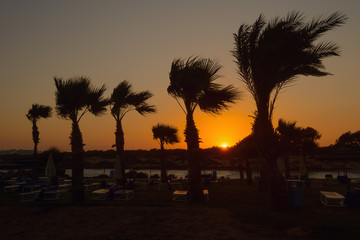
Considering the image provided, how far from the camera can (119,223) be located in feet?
32.2

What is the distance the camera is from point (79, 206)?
12.7 metres

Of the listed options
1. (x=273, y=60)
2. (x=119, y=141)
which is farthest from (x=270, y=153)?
(x=119, y=141)

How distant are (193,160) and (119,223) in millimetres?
5104

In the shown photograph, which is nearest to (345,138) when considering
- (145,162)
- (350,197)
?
(145,162)

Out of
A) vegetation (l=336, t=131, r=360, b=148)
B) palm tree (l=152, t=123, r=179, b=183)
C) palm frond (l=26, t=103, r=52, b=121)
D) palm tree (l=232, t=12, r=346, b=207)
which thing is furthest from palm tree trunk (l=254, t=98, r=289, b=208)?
vegetation (l=336, t=131, r=360, b=148)

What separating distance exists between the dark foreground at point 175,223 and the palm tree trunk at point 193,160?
1621 millimetres

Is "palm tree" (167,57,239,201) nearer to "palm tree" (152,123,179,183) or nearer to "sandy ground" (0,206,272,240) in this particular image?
"sandy ground" (0,206,272,240)

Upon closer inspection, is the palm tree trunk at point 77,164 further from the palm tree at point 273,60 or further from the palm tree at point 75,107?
the palm tree at point 273,60

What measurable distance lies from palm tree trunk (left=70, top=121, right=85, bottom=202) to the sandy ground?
1.61 metres

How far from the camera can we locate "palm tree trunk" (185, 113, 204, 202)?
1350 centimetres

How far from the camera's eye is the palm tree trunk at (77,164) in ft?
46.4

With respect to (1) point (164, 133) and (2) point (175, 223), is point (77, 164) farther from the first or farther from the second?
(1) point (164, 133)

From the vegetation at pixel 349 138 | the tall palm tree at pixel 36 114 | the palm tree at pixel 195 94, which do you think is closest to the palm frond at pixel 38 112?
the tall palm tree at pixel 36 114

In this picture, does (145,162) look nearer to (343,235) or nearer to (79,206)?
(79,206)
